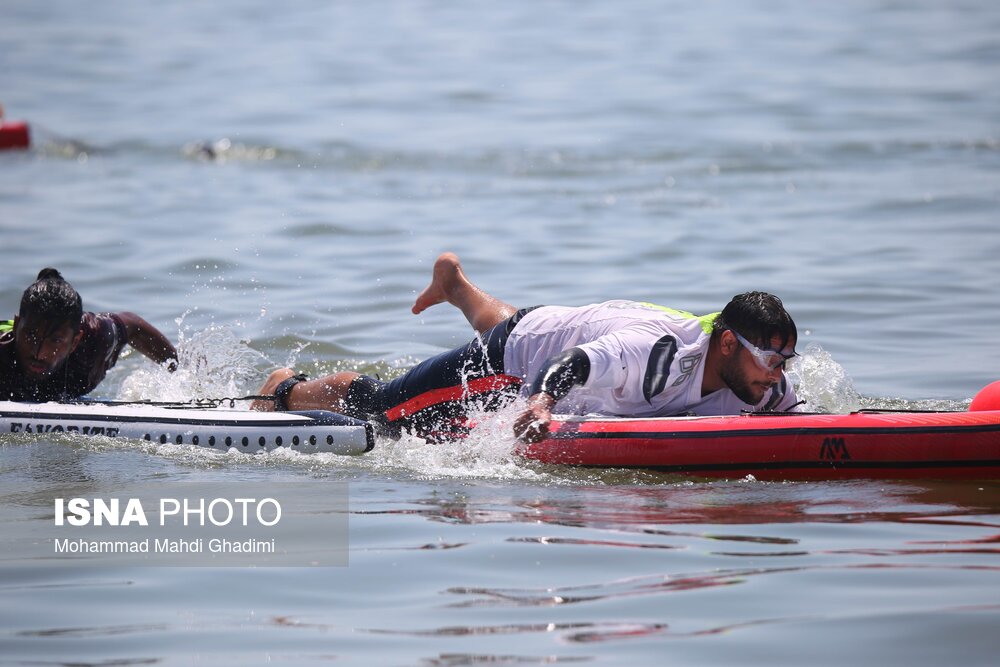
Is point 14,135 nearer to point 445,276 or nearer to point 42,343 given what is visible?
point 42,343

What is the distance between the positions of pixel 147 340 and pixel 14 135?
13.9 meters

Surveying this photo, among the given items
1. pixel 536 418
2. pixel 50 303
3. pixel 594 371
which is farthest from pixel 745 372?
pixel 50 303

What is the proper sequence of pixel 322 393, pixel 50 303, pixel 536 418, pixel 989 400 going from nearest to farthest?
pixel 536 418
pixel 989 400
pixel 50 303
pixel 322 393

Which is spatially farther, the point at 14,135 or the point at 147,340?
the point at 14,135

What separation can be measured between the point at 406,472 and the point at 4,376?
2.58 m

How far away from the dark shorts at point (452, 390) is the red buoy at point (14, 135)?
50.0 feet

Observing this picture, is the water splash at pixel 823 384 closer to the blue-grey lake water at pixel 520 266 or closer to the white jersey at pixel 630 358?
the blue-grey lake water at pixel 520 266

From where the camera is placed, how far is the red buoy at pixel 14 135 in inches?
837

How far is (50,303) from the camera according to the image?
7.80 meters

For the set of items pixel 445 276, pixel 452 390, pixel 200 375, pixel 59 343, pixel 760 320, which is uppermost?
pixel 445 276

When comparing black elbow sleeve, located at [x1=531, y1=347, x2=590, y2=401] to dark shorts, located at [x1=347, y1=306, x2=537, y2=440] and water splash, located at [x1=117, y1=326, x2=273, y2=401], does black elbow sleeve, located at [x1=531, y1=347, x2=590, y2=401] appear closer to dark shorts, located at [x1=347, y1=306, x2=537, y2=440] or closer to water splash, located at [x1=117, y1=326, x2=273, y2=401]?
dark shorts, located at [x1=347, y1=306, x2=537, y2=440]

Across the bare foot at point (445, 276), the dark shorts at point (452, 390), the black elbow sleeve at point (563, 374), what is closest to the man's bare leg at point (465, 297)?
the bare foot at point (445, 276)

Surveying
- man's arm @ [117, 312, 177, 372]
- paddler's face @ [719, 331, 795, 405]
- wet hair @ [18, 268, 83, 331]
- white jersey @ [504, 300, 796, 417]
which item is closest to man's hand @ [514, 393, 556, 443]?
white jersey @ [504, 300, 796, 417]

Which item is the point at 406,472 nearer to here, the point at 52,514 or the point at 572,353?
the point at 572,353
